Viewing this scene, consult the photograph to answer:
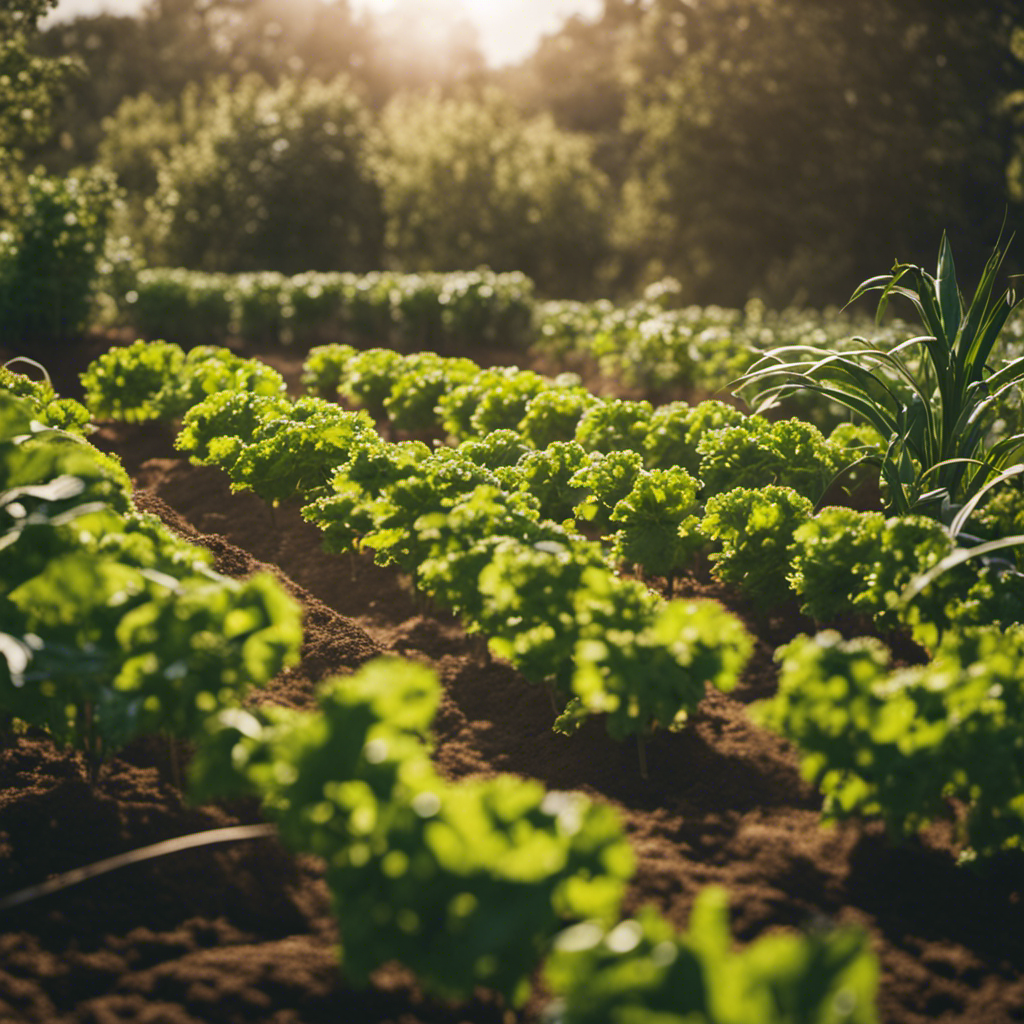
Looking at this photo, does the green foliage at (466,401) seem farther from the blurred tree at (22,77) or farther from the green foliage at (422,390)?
the blurred tree at (22,77)

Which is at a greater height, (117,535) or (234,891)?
(117,535)

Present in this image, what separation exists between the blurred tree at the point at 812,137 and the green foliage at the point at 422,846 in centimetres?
2918

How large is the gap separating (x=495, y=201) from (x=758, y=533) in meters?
25.9

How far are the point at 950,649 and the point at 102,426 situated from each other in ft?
33.0

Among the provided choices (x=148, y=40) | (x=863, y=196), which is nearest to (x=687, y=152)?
(x=863, y=196)

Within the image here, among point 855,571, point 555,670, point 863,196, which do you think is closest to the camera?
point 555,670

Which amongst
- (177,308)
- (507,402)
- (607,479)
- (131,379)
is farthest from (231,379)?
(177,308)

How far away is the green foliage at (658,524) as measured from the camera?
17.6 feet

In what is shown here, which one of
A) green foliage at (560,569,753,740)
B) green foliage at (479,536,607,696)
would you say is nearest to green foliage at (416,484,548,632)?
green foliage at (479,536,607,696)

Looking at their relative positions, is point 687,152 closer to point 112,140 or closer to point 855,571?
point 112,140

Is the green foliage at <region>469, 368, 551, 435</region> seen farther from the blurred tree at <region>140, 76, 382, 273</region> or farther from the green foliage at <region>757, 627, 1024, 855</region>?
the blurred tree at <region>140, 76, 382, 273</region>

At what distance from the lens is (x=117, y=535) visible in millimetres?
3688

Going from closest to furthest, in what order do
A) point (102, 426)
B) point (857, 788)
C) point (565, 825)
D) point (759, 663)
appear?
point (565, 825) → point (857, 788) → point (759, 663) → point (102, 426)

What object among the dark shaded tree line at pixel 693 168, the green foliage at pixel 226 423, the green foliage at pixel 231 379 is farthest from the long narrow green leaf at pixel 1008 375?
the dark shaded tree line at pixel 693 168
